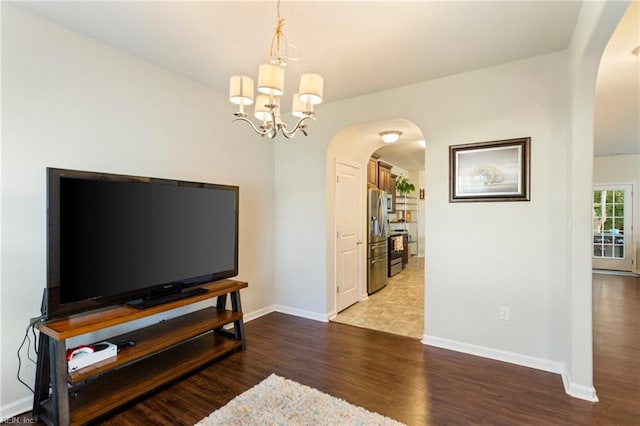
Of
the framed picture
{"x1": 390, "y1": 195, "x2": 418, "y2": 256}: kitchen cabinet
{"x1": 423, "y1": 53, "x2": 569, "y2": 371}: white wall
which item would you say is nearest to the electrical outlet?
{"x1": 423, "y1": 53, "x2": 569, "y2": 371}: white wall

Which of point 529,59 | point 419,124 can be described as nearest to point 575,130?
point 529,59

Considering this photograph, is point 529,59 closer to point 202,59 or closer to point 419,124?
point 419,124

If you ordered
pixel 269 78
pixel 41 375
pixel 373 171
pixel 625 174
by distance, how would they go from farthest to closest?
pixel 625 174 → pixel 373 171 → pixel 41 375 → pixel 269 78

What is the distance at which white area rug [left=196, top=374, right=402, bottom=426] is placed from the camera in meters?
2.00

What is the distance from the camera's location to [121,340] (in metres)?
2.39

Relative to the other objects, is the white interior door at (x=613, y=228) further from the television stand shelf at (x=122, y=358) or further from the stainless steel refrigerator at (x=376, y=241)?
the television stand shelf at (x=122, y=358)

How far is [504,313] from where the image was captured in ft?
9.38

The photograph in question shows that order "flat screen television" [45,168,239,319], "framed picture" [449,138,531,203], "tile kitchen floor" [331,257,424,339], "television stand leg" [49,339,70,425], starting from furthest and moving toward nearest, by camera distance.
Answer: "tile kitchen floor" [331,257,424,339]
"framed picture" [449,138,531,203]
"flat screen television" [45,168,239,319]
"television stand leg" [49,339,70,425]

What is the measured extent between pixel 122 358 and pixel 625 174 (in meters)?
9.75

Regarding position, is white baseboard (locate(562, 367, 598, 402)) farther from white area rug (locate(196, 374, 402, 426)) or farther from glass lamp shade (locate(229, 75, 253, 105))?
glass lamp shade (locate(229, 75, 253, 105))

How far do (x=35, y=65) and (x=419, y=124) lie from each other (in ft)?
10.6

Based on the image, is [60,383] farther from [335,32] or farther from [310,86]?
[335,32]

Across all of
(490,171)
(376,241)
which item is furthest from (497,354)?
(376,241)

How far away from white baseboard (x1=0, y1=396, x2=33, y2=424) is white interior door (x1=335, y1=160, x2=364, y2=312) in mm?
3021
